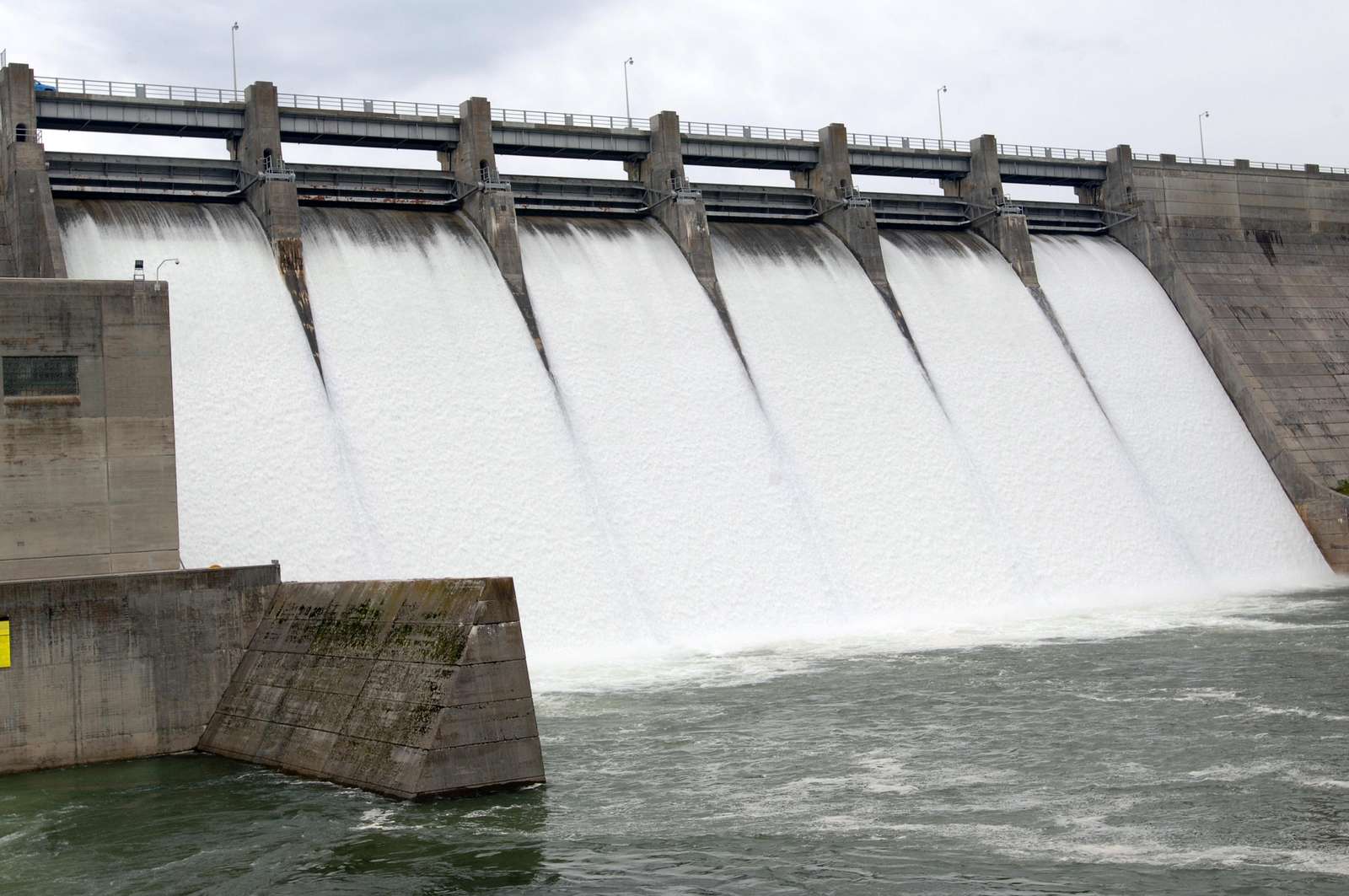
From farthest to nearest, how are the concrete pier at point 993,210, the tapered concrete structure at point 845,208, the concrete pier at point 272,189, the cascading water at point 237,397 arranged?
the concrete pier at point 993,210 < the tapered concrete structure at point 845,208 < the concrete pier at point 272,189 < the cascading water at point 237,397

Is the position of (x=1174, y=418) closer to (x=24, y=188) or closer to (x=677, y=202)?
(x=677, y=202)

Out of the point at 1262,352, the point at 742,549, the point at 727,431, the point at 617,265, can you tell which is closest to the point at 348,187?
the point at 617,265

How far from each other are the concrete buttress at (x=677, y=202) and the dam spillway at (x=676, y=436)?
487 mm

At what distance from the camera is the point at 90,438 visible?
22.0m

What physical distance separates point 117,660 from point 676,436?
15.2m

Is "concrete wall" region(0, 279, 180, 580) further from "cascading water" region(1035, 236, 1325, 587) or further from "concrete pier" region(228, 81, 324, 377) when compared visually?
"cascading water" region(1035, 236, 1325, 587)

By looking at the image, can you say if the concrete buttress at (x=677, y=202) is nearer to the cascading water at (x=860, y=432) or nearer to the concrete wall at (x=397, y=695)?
the cascading water at (x=860, y=432)

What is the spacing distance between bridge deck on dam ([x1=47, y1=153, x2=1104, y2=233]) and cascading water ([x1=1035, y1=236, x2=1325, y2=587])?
468 cm

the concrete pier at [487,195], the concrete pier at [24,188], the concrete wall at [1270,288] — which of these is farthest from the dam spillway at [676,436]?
the concrete wall at [1270,288]

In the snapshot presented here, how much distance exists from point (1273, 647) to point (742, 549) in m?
10.5

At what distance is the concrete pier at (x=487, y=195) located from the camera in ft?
114

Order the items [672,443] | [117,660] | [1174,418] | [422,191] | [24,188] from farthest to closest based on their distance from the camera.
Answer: [1174,418]
[422,191]
[672,443]
[24,188]
[117,660]

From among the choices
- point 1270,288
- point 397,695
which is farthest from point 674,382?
point 1270,288

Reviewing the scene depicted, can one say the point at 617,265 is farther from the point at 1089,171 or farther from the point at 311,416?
the point at 1089,171
